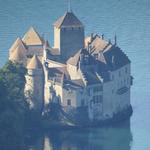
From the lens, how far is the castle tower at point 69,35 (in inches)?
6481

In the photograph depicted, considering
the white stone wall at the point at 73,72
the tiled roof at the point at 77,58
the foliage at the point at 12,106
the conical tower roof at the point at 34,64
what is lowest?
the foliage at the point at 12,106

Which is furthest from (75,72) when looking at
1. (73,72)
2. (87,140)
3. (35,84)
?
(87,140)

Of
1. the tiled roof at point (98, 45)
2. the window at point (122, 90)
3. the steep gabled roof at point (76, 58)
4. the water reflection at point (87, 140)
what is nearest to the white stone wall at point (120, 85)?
the window at point (122, 90)

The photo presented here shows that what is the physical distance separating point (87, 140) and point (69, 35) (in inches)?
512

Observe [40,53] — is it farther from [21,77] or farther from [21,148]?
[21,148]

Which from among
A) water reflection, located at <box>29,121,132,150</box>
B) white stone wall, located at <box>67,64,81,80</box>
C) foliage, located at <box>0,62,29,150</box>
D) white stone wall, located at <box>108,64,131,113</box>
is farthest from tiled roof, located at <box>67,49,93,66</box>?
water reflection, located at <box>29,121,132,150</box>

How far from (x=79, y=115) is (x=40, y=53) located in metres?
10.1

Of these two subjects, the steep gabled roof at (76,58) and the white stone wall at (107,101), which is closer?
the steep gabled roof at (76,58)

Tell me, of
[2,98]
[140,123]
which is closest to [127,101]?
[140,123]

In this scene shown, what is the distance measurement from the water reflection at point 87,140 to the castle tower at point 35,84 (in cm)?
462

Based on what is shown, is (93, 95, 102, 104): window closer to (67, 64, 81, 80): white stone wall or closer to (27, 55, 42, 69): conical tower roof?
(67, 64, 81, 80): white stone wall

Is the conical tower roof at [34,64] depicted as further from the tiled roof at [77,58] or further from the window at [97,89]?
the window at [97,89]

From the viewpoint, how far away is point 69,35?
541ft

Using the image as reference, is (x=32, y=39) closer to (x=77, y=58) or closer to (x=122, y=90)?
(x=77, y=58)
